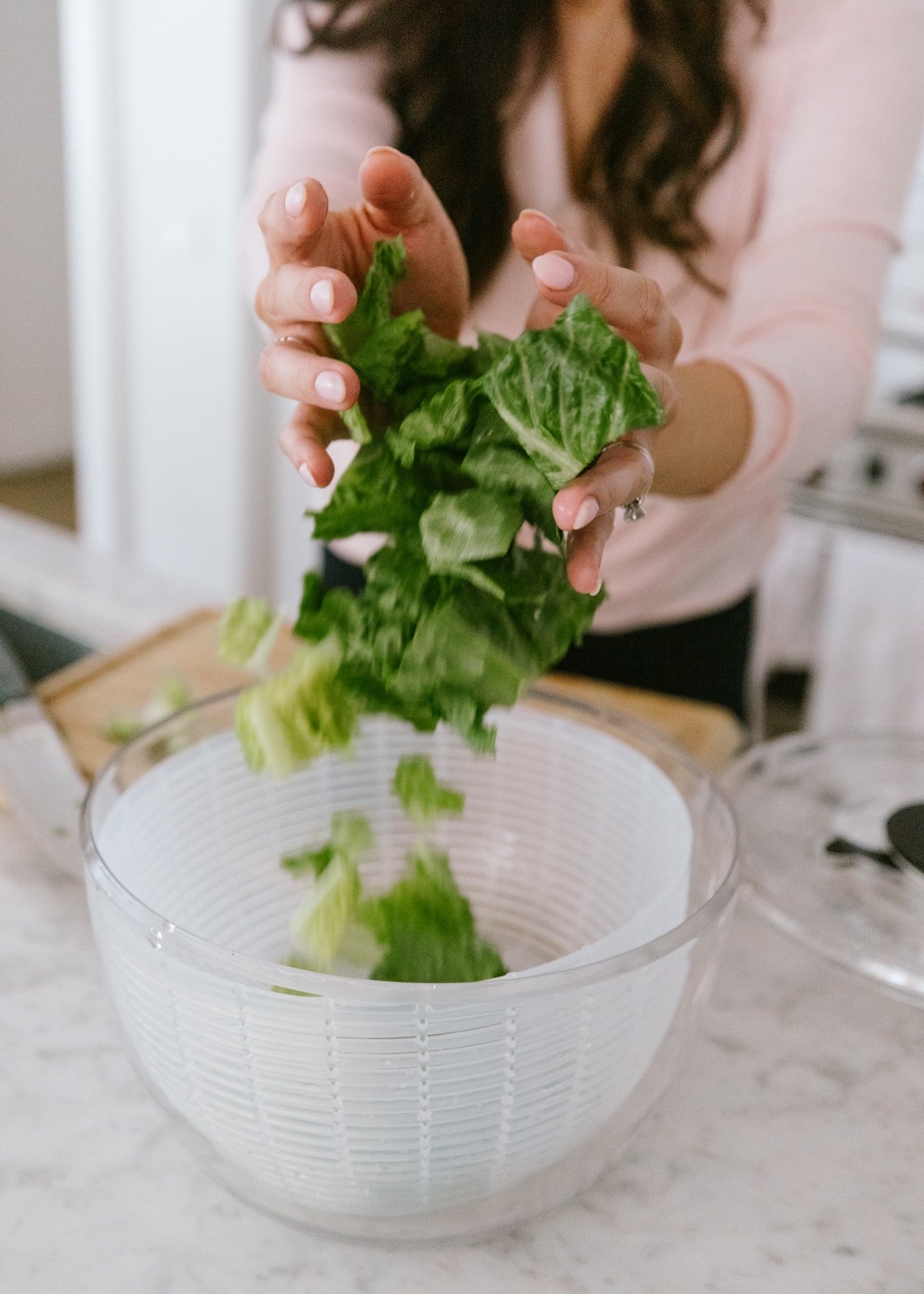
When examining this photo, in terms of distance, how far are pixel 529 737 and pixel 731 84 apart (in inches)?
24.1

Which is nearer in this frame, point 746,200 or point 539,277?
point 539,277

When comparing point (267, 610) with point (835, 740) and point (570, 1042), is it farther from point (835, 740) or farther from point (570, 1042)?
point (835, 740)

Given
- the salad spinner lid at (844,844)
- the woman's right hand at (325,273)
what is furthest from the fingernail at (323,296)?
the salad spinner lid at (844,844)

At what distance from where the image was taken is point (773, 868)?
714mm

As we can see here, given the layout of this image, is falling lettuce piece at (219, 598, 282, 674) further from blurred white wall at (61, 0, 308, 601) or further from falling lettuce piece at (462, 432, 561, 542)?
blurred white wall at (61, 0, 308, 601)

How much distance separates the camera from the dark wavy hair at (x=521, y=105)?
0.94 metres

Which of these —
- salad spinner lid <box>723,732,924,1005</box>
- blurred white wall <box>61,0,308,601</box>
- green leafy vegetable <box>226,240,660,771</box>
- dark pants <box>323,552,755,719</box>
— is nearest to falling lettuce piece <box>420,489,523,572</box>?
green leafy vegetable <box>226,240,660,771</box>

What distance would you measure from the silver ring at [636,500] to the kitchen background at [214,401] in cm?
127

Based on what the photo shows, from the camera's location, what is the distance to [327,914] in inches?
21.2

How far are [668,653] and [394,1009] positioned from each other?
0.82 metres

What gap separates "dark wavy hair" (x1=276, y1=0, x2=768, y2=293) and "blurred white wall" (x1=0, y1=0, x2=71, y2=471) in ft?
11.4

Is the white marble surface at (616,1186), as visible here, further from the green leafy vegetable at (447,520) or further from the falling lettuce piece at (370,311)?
the falling lettuce piece at (370,311)

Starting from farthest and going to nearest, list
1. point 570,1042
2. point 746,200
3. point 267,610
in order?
point 746,200 < point 267,610 < point 570,1042

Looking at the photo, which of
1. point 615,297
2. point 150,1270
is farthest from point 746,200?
point 150,1270
